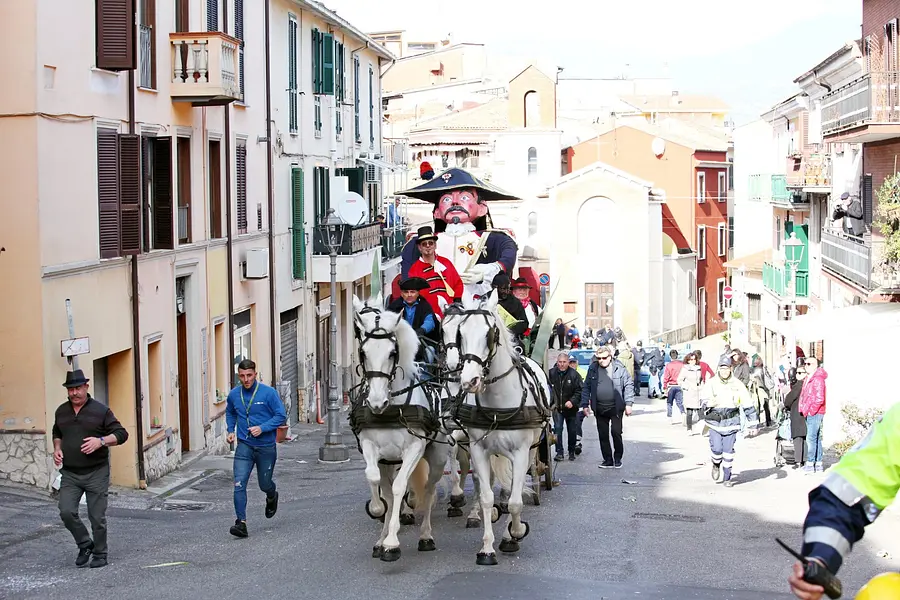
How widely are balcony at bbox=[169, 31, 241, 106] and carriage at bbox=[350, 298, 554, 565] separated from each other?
28.1ft

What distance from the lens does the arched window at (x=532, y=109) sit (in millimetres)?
62906

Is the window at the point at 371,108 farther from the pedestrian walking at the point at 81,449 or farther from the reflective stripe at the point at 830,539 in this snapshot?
the reflective stripe at the point at 830,539

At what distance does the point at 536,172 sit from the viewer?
209ft

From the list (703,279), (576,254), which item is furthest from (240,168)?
(703,279)

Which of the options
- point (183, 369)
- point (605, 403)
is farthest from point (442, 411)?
point (183, 369)

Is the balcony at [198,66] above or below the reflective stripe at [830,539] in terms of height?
above

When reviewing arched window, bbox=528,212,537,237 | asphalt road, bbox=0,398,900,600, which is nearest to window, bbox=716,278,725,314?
arched window, bbox=528,212,537,237

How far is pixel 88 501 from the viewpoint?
1104cm

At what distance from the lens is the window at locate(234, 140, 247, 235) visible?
925 inches

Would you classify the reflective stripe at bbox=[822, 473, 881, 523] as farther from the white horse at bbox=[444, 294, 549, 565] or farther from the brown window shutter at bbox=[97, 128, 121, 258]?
the brown window shutter at bbox=[97, 128, 121, 258]

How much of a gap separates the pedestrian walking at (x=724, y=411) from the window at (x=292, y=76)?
44.3ft

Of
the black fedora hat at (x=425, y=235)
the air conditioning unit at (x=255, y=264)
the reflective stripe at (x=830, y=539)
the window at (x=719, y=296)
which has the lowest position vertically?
the window at (x=719, y=296)

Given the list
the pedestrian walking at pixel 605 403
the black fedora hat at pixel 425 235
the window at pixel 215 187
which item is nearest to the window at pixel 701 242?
the window at pixel 215 187

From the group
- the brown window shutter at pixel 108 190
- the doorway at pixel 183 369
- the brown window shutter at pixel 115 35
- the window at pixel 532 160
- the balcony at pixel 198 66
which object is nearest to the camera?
the brown window shutter at pixel 115 35
